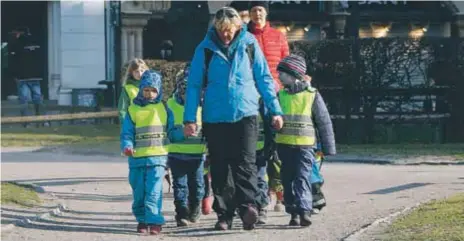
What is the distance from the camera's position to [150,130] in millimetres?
10719

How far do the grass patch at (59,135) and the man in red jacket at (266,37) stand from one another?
12423 mm

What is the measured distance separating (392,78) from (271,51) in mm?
11348

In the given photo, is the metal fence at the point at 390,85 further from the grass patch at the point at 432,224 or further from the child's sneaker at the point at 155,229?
the child's sneaker at the point at 155,229

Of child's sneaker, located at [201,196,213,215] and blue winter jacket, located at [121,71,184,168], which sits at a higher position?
blue winter jacket, located at [121,71,184,168]

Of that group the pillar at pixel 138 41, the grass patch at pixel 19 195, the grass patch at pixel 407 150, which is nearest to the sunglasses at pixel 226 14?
the grass patch at pixel 19 195

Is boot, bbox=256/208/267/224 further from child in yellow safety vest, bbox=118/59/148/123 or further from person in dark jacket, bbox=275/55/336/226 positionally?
child in yellow safety vest, bbox=118/59/148/123

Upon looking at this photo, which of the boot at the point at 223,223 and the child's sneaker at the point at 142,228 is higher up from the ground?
the boot at the point at 223,223

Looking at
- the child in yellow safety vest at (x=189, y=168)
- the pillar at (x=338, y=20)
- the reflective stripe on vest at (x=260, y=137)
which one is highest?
the pillar at (x=338, y=20)

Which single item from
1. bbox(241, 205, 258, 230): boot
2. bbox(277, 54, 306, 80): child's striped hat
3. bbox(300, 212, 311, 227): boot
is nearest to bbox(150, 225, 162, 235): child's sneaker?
bbox(241, 205, 258, 230): boot

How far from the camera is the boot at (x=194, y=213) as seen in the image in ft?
36.4

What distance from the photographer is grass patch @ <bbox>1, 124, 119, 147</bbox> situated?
24.0 m

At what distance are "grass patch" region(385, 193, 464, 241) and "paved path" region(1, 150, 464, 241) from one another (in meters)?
0.41

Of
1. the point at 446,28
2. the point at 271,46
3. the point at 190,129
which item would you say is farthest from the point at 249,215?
the point at 446,28

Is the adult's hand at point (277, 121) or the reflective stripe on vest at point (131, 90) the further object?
the reflective stripe on vest at point (131, 90)
